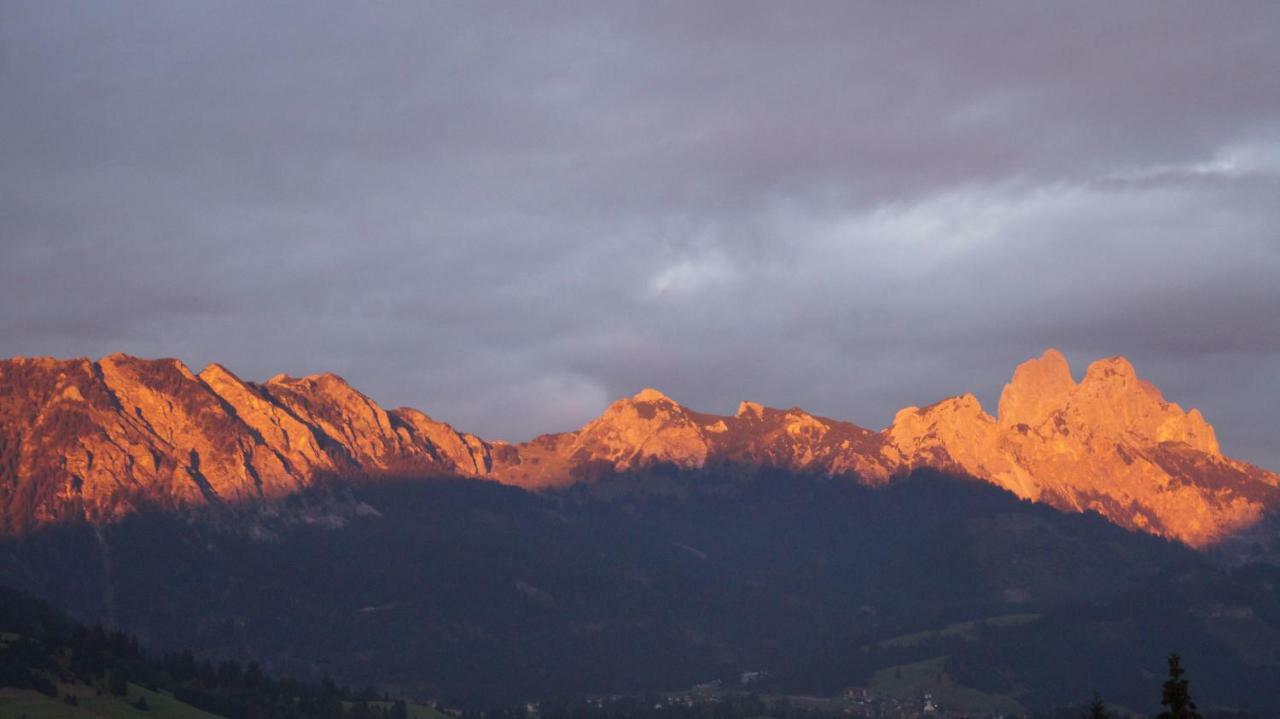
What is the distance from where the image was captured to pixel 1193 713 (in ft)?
359

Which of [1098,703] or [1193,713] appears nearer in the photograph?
[1193,713]

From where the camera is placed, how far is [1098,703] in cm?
12862

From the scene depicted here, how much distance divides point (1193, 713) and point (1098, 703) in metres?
19.4
